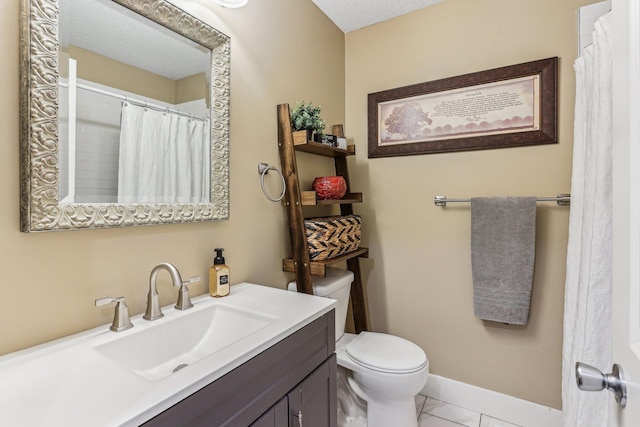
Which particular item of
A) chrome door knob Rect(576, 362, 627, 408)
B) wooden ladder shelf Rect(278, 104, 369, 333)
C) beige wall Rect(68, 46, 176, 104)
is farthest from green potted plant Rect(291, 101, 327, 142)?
chrome door knob Rect(576, 362, 627, 408)

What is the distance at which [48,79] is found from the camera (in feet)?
2.67

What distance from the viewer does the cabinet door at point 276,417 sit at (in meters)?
0.84

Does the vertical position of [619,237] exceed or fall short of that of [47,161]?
it falls short

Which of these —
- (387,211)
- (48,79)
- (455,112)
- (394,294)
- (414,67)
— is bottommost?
(394,294)

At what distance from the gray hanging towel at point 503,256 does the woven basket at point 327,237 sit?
2.40ft

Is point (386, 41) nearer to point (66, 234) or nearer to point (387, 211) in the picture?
point (387, 211)

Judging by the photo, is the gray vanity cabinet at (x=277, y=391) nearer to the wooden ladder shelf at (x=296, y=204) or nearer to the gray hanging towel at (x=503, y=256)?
the wooden ladder shelf at (x=296, y=204)

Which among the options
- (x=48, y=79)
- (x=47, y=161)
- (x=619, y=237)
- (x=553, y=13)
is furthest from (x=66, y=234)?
(x=553, y=13)

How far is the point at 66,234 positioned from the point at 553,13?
2365 millimetres

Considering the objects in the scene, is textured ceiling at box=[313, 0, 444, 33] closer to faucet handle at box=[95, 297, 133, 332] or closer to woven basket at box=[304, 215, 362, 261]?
woven basket at box=[304, 215, 362, 261]

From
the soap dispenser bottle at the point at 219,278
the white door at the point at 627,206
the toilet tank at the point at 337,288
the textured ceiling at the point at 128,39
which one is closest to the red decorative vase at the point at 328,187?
the toilet tank at the point at 337,288

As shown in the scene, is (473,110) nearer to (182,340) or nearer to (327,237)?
(327,237)

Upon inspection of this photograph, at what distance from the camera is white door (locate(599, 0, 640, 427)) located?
486 mm

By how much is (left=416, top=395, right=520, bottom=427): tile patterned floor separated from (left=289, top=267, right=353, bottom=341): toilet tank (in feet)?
2.22
